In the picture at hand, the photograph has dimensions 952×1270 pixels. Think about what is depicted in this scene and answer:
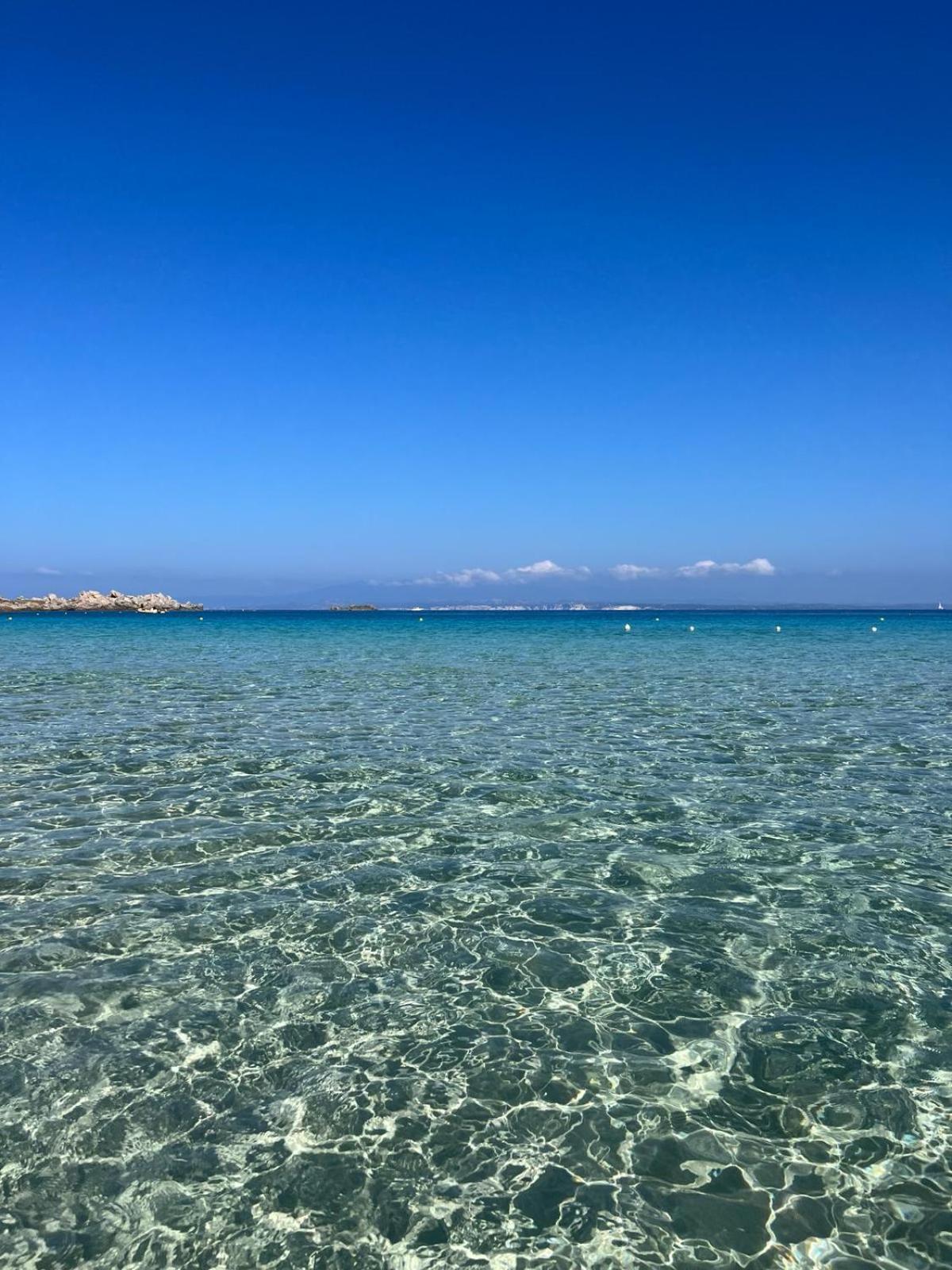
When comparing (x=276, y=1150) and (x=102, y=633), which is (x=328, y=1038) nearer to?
(x=276, y=1150)

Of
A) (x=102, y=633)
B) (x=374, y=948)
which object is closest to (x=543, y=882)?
(x=374, y=948)

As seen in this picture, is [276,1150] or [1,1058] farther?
[1,1058]

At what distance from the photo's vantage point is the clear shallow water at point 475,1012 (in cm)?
573

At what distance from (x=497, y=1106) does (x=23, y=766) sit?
17.3 m

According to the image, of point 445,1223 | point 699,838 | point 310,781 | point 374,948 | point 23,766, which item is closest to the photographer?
point 445,1223

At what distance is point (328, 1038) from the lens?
26.0 ft

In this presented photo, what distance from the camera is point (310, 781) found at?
1841cm

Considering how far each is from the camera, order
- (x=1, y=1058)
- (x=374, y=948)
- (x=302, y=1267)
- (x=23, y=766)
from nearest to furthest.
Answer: (x=302, y=1267) → (x=1, y=1058) → (x=374, y=948) → (x=23, y=766)

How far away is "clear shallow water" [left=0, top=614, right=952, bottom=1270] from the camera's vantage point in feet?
18.8

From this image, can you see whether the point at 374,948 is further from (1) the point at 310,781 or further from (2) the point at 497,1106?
(1) the point at 310,781

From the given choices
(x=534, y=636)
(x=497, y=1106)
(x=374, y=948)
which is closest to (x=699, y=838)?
(x=374, y=948)

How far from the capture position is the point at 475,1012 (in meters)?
8.47

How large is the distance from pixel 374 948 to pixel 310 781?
8884 mm

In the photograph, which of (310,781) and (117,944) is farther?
(310,781)
